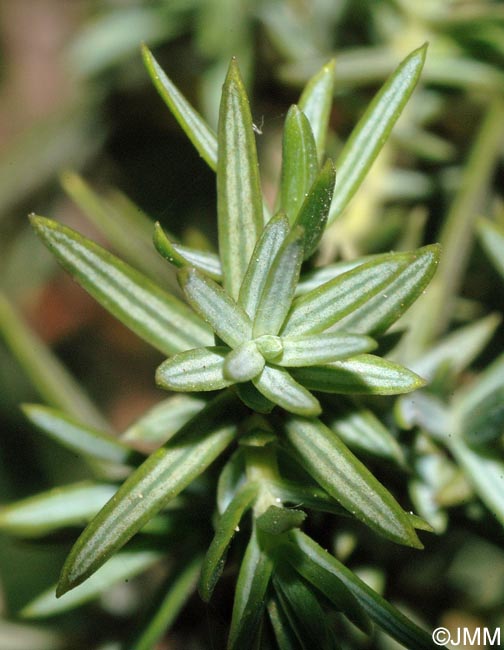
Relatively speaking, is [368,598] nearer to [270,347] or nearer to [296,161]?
[270,347]

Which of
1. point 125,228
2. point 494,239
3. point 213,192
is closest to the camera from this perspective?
point 494,239

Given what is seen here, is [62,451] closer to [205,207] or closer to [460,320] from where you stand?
[205,207]

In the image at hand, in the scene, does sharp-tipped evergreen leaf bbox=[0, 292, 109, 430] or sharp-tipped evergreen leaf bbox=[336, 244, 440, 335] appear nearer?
sharp-tipped evergreen leaf bbox=[336, 244, 440, 335]

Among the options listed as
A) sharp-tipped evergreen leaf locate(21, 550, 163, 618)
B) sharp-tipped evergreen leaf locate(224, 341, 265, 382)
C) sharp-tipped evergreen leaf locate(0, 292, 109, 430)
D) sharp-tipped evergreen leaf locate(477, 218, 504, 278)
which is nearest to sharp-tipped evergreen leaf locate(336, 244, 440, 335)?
sharp-tipped evergreen leaf locate(224, 341, 265, 382)

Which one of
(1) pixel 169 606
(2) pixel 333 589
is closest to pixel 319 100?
(2) pixel 333 589

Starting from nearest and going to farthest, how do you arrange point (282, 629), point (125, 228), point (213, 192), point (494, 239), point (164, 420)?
point (282, 629) → point (164, 420) → point (494, 239) → point (125, 228) → point (213, 192)

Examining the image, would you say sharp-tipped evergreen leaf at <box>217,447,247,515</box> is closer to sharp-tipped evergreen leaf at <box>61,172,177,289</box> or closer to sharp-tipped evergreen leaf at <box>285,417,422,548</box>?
sharp-tipped evergreen leaf at <box>285,417,422,548</box>

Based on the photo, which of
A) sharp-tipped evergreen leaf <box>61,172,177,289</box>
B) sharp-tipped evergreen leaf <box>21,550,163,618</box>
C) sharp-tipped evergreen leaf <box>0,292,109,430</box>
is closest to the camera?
sharp-tipped evergreen leaf <box>21,550,163,618</box>
